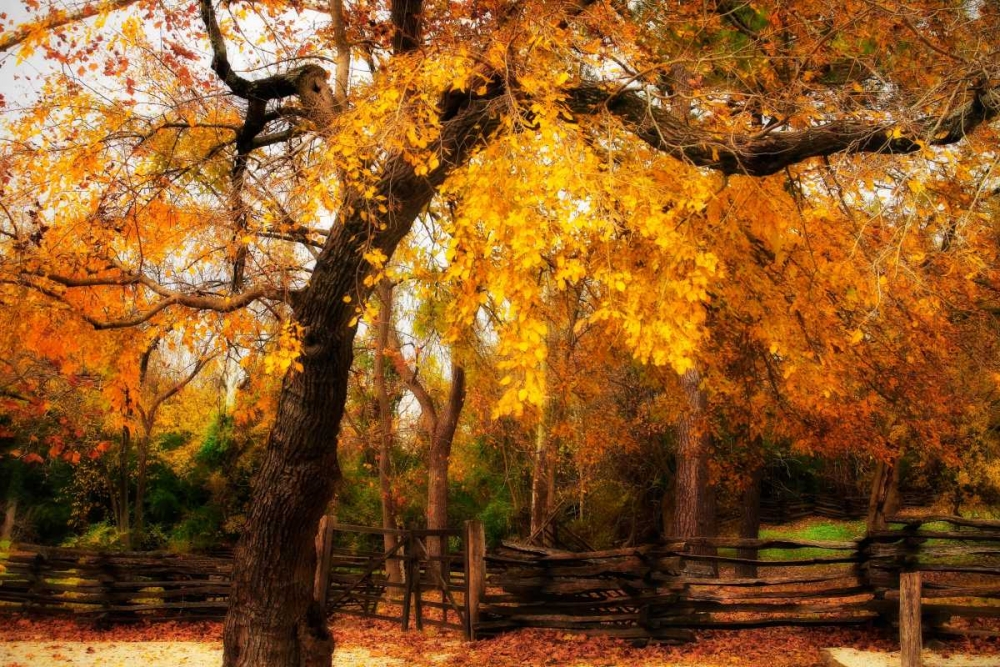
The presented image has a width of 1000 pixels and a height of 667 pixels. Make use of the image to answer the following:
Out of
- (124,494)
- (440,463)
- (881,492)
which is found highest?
(440,463)

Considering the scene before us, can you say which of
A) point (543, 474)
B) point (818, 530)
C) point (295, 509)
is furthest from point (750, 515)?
point (818, 530)

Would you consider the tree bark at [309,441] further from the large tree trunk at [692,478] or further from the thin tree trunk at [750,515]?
the thin tree trunk at [750,515]

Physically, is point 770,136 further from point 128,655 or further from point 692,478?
point 128,655

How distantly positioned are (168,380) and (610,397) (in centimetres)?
942

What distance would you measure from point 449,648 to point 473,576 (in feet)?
2.69

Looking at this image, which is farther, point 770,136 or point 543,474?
point 543,474

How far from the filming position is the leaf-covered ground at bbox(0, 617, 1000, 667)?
754cm

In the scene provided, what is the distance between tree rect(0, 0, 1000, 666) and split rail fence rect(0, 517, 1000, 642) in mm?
3734

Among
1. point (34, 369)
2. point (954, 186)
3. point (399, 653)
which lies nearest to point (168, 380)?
point (34, 369)

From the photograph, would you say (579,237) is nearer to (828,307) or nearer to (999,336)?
(828,307)

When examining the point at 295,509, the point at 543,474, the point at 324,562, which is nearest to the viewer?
the point at 295,509

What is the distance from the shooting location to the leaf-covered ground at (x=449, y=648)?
7535mm

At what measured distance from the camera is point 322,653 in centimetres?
569

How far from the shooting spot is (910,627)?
6336 millimetres
